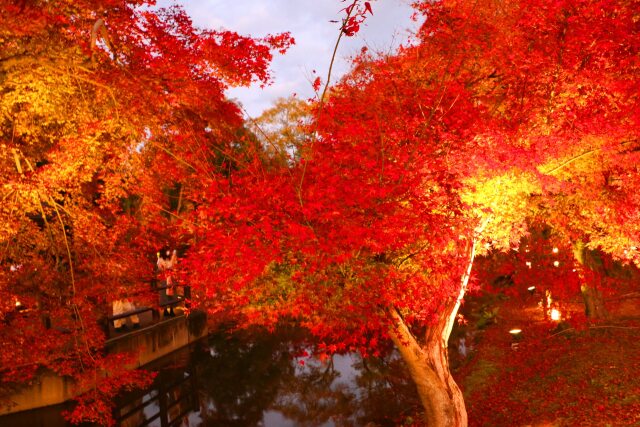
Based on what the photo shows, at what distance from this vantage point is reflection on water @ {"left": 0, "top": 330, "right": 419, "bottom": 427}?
13664 mm

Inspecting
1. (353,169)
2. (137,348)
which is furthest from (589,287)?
(137,348)

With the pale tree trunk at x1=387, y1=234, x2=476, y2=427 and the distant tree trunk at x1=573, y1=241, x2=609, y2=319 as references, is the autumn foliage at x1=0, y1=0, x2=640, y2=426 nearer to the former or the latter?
the pale tree trunk at x1=387, y1=234, x2=476, y2=427

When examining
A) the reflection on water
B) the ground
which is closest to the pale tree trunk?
the ground

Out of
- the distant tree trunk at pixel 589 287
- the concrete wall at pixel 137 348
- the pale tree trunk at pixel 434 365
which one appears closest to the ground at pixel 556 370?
the distant tree trunk at pixel 589 287

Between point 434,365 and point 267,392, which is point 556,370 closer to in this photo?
point 434,365

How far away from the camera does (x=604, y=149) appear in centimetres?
996

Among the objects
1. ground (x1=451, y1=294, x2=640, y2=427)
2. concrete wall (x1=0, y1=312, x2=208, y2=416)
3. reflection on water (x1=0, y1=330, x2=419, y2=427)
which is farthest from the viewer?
reflection on water (x1=0, y1=330, x2=419, y2=427)

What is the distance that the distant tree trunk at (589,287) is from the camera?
15.3 m

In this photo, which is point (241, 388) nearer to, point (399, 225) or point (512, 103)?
point (399, 225)

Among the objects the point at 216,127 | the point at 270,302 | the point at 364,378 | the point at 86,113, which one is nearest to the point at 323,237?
the point at 270,302

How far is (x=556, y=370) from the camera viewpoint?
41.4ft

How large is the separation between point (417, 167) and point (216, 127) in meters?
5.12

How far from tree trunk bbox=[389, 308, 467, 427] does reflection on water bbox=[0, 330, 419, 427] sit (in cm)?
371

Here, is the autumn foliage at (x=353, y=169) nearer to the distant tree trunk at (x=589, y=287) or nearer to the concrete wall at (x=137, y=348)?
the concrete wall at (x=137, y=348)
